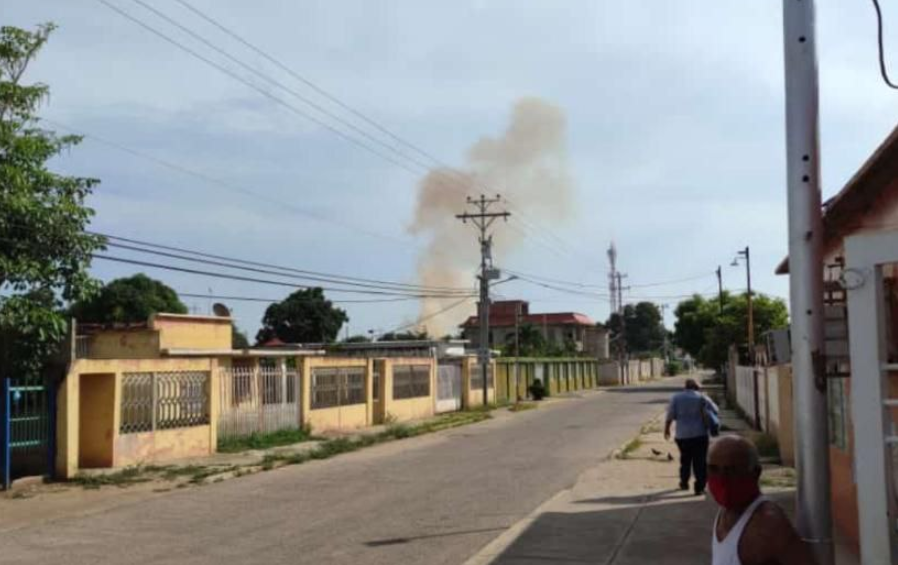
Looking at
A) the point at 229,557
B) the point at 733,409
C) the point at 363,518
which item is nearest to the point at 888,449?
the point at 229,557

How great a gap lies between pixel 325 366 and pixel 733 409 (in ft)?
58.7

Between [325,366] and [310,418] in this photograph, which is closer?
[310,418]

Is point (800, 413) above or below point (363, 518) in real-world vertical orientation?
above

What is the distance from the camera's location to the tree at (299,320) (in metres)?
84.8

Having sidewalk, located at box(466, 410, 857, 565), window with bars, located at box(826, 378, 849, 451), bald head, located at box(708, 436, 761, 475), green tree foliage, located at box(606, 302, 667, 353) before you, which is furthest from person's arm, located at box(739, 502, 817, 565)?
green tree foliage, located at box(606, 302, 667, 353)

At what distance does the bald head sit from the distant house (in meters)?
96.6

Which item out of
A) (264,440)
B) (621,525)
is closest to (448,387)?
(264,440)

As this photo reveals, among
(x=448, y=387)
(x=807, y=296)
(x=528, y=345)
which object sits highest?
(x=528, y=345)

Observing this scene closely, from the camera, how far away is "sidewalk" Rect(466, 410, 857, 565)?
350 inches

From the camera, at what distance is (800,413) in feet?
14.8

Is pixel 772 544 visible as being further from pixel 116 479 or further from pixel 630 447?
pixel 630 447

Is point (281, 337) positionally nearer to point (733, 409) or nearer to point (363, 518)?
point (733, 409)

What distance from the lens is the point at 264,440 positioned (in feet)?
74.6

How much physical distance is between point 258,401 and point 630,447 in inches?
358
